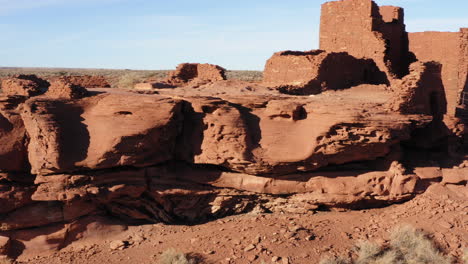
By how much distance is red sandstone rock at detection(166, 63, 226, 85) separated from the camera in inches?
566

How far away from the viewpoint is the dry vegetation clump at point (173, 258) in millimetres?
7211

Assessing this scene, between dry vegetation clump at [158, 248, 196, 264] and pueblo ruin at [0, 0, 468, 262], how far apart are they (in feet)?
5.17

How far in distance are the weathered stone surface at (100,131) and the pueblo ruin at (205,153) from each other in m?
0.02

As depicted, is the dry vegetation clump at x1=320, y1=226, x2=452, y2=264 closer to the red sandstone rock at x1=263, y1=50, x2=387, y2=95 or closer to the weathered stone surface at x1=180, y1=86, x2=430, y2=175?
the weathered stone surface at x1=180, y1=86, x2=430, y2=175

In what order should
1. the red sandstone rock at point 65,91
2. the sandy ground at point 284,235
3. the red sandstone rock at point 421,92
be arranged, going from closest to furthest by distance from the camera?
the sandy ground at point 284,235 < the red sandstone rock at point 65,91 < the red sandstone rock at point 421,92

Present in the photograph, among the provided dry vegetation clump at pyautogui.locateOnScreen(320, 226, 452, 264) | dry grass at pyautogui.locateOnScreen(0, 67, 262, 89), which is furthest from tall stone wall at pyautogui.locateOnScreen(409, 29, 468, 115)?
dry grass at pyautogui.locateOnScreen(0, 67, 262, 89)

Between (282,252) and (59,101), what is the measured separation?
5.45 m

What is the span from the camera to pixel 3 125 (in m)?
7.90

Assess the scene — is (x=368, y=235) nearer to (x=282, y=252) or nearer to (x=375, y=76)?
(x=282, y=252)

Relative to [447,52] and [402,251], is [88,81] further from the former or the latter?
[447,52]

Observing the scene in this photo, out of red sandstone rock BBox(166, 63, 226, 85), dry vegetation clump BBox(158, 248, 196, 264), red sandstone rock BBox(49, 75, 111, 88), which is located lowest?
dry vegetation clump BBox(158, 248, 196, 264)

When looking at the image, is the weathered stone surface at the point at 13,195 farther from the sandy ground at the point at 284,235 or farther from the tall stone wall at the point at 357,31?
the tall stone wall at the point at 357,31

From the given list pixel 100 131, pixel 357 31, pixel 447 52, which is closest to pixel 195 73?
pixel 357 31

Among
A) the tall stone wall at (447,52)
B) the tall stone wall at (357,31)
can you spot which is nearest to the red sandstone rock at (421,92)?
the tall stone wall at (447,52)
